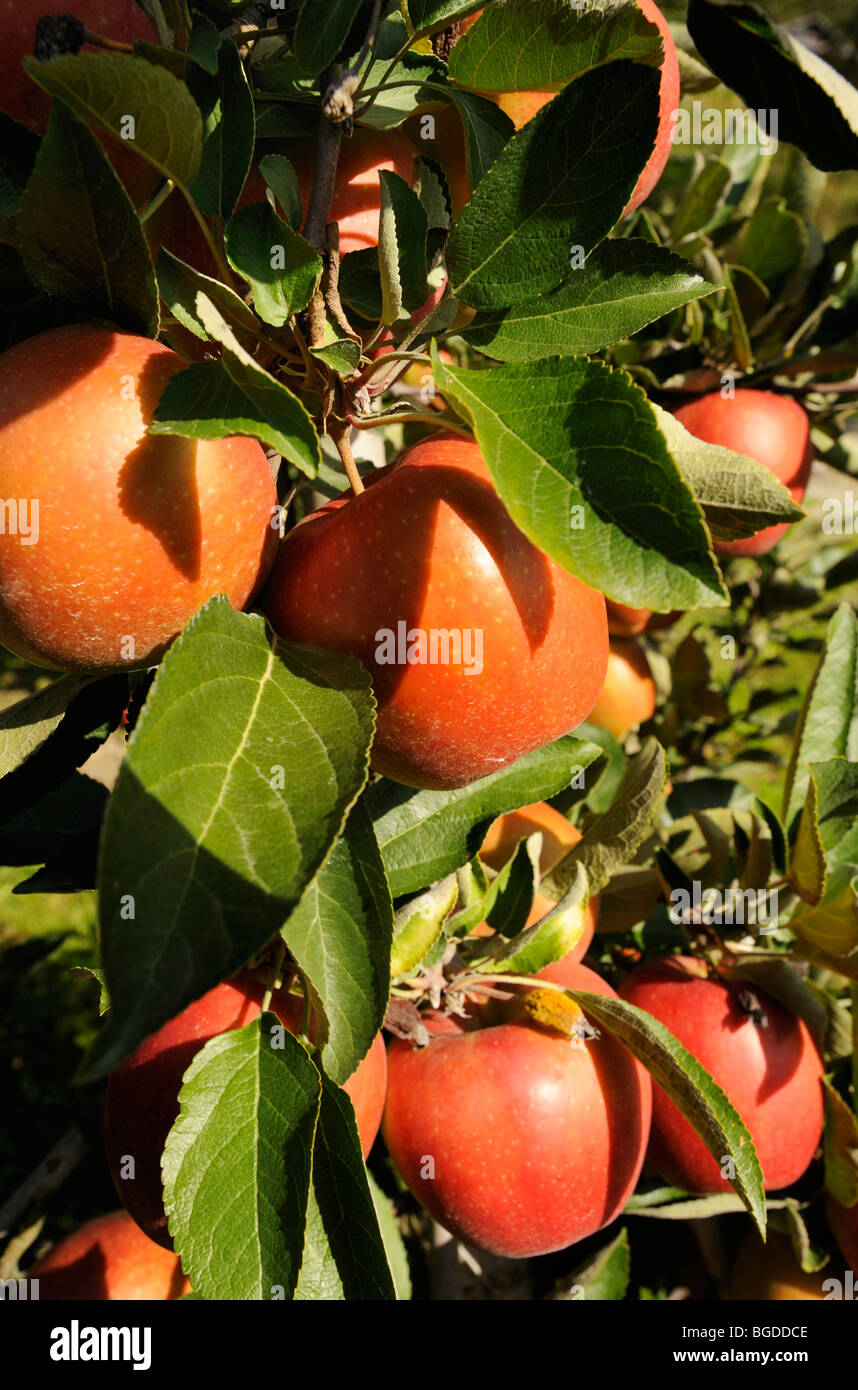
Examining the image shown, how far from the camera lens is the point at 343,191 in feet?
2.31

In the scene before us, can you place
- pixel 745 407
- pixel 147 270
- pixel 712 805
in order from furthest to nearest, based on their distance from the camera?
pixel 712 805 < pixel 745 407 < pixel 147 270

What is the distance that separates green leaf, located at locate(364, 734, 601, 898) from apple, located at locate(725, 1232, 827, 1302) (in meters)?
0.77

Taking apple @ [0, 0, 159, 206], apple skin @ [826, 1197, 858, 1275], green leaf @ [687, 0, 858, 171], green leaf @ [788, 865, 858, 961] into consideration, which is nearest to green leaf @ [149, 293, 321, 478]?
apple @ [0, 0, 159, 206]

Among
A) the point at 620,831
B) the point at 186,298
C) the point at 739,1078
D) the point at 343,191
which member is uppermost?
the point at 343,191

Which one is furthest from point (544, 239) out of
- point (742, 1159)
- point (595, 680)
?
point (742, 1159)

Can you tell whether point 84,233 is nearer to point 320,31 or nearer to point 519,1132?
point 320,31

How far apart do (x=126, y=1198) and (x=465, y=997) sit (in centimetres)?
37

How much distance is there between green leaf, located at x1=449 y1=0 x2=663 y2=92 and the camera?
59 centimetres

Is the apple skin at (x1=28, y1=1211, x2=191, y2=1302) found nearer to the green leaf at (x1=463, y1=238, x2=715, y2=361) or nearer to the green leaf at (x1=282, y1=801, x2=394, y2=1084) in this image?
the green leaf at (x1=282, y1=801, x2=394, y2=1084)

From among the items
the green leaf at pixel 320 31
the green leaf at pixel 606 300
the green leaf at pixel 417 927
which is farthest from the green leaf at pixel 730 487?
the green leaf at pixel 417 927

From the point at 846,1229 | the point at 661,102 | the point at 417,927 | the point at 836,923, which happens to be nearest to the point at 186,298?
the point at 661,102

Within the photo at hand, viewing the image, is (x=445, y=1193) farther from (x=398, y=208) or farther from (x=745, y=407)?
(x=745, y=407)

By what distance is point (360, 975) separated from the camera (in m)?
0.59

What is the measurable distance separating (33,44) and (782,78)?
1.57 ft
